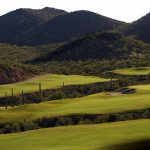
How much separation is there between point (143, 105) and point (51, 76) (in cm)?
6405

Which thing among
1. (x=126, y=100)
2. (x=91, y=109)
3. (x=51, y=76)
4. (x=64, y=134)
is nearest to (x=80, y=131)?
(x=64, y=134)

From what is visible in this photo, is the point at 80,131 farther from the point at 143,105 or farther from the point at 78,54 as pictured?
the point at 78,54

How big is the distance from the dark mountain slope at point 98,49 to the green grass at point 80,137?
5212 inches

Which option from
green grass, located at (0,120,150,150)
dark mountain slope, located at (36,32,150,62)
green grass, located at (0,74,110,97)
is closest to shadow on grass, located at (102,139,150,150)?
green grass, located at (0,120,150,150)

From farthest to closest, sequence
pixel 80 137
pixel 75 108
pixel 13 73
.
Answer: pixel 13 73
pixel 75 108
pixel 80 137

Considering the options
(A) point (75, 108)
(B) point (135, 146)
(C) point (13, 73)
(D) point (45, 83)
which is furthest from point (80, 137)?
(C) point (13, 73)

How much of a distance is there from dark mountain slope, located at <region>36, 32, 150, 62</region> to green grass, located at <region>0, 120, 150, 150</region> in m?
132

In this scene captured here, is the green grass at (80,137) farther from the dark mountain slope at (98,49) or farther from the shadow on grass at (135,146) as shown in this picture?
the dark mountain slope at (98,49)

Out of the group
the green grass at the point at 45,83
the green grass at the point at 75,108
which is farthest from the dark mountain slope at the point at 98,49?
the green grass at the point at 75,108

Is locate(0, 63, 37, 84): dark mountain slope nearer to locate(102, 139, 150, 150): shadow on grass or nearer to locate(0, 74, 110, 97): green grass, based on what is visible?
locate(0, 74, 110, 97): green grass

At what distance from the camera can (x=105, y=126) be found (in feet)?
155

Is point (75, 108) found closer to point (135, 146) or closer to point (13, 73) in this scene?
point (135, 146)

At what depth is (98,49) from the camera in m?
189

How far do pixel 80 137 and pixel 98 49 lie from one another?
486 ft
